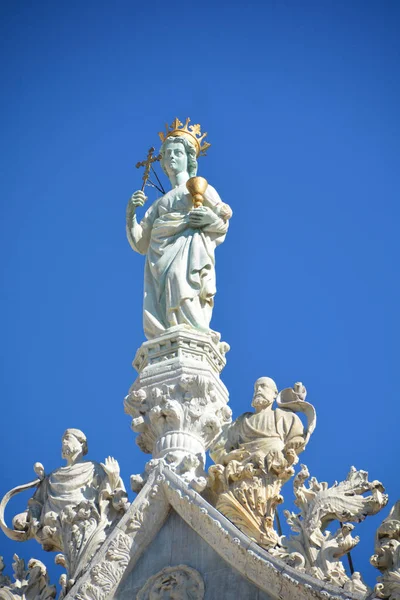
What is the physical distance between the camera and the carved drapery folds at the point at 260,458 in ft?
39.0

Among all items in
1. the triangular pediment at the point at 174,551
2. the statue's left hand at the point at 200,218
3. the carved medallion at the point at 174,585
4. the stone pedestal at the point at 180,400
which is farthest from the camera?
the statue's left hand at the point at 200,218

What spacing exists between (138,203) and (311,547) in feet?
19.0

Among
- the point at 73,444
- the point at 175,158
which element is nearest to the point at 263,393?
the point at 73,444

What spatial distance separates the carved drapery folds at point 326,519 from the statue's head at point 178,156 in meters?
5.39

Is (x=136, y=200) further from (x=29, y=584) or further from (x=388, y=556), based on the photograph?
(x=388, y=556)

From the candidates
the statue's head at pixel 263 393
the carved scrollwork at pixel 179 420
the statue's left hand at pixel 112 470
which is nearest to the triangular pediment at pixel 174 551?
the carved scrollwork at pixel 179 420

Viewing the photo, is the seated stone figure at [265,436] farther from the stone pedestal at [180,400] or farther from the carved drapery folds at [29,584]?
the carved drapery folds at [29,584]

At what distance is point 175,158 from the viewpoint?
15.9m

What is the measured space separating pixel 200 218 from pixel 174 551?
4.68 meters

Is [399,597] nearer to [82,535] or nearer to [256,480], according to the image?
[256,480]

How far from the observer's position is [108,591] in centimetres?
1155

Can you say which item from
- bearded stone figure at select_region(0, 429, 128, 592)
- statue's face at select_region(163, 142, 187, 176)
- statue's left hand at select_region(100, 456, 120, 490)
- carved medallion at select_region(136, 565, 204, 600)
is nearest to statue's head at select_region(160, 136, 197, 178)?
statue's face at select_region(163, 142, 187, 176)

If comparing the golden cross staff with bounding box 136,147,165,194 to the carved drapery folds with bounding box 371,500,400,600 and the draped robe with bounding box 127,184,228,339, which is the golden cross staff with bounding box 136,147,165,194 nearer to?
the draped robe with bounding box 127,184,228,339

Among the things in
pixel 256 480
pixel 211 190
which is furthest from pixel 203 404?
pixel 211 190
